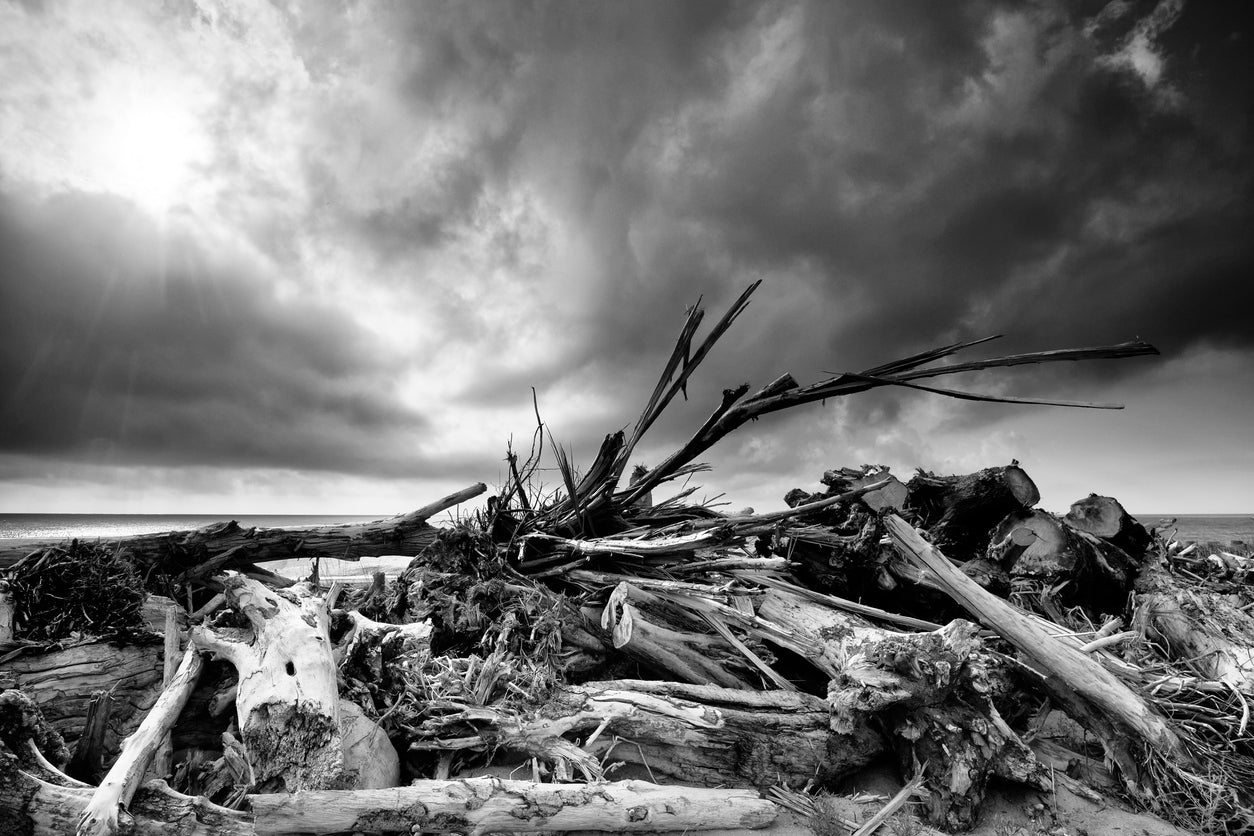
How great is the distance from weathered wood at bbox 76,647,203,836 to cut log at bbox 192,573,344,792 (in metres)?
0.23

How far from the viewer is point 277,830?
2.77 meters

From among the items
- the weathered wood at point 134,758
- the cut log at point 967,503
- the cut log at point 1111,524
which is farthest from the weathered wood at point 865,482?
the weathered wood at point 134,758

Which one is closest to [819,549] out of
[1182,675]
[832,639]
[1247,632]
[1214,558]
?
[832,639]

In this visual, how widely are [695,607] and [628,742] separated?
1202 millimetres

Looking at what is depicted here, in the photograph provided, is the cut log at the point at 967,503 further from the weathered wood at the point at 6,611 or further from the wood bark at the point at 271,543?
the weathered wood at the point at 6,611

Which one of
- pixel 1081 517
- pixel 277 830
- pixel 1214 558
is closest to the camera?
pixel 277 830

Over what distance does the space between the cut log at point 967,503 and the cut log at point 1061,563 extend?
227 mm

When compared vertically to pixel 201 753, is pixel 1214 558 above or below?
above

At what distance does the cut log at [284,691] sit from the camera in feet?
10.5

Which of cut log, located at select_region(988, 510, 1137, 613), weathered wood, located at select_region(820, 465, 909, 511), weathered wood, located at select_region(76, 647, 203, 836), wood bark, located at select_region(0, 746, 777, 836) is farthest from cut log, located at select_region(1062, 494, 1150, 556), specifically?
weathered wood, located at select_region(76, 647, 203, 836)

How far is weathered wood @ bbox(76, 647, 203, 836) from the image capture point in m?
2.92

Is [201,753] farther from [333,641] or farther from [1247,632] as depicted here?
[1247,632]

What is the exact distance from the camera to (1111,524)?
21.9 feet

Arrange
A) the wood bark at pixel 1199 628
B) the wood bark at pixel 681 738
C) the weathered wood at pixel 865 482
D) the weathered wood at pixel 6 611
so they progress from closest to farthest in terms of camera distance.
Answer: the wood bark at pixel 681 738
the weathered wood at pixel 6 611
the wood bark at pixel 1199 628
the weathered wood at pixel 865 482
